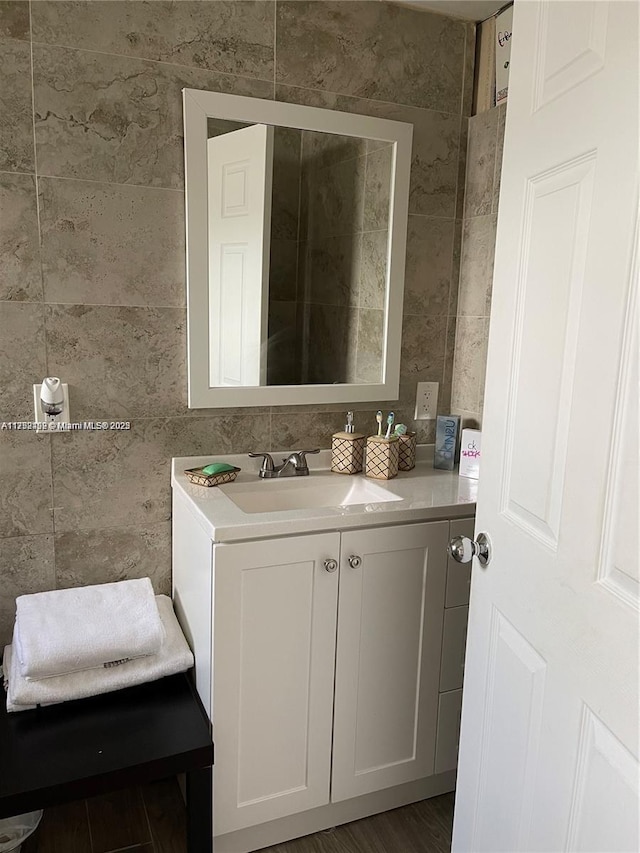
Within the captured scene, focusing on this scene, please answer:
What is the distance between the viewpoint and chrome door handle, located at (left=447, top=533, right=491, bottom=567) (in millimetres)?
1298

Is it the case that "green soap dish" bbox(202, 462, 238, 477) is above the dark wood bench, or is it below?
above

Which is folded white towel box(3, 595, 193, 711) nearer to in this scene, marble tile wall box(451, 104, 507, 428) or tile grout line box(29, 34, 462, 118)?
marble tile wall box(451, 104, 507, 428)

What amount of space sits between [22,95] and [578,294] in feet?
4.71

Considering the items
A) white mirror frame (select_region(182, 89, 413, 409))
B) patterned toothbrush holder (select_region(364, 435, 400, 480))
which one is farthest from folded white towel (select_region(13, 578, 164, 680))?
patterned toothbrush holder (select_region(364, 435, 400, 480))

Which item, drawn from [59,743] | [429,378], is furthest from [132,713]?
[429,378]

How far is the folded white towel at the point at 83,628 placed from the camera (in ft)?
5.28

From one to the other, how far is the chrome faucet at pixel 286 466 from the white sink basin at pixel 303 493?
26mm

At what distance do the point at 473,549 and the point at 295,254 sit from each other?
1.07 meters

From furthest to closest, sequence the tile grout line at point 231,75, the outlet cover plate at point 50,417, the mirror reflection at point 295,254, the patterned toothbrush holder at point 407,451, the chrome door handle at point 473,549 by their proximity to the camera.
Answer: the patterned toothbrush holder at point 407,451 → the mirror reflection at point 295,254 → the outlet cover plate at point 50,417 → the tile grout line at point 231,75 → the chrome door handle at point 473,549

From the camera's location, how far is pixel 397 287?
7.04 ft

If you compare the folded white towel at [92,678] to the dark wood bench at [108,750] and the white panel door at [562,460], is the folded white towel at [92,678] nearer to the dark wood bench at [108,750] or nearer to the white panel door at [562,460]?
the dark wood bench at [108,750]

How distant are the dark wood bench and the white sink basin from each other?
54 cm

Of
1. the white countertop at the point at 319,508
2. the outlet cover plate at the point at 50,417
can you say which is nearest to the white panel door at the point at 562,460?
the white countertop at the point at 319,508

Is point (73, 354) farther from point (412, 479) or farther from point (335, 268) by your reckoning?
point (412, 479)
